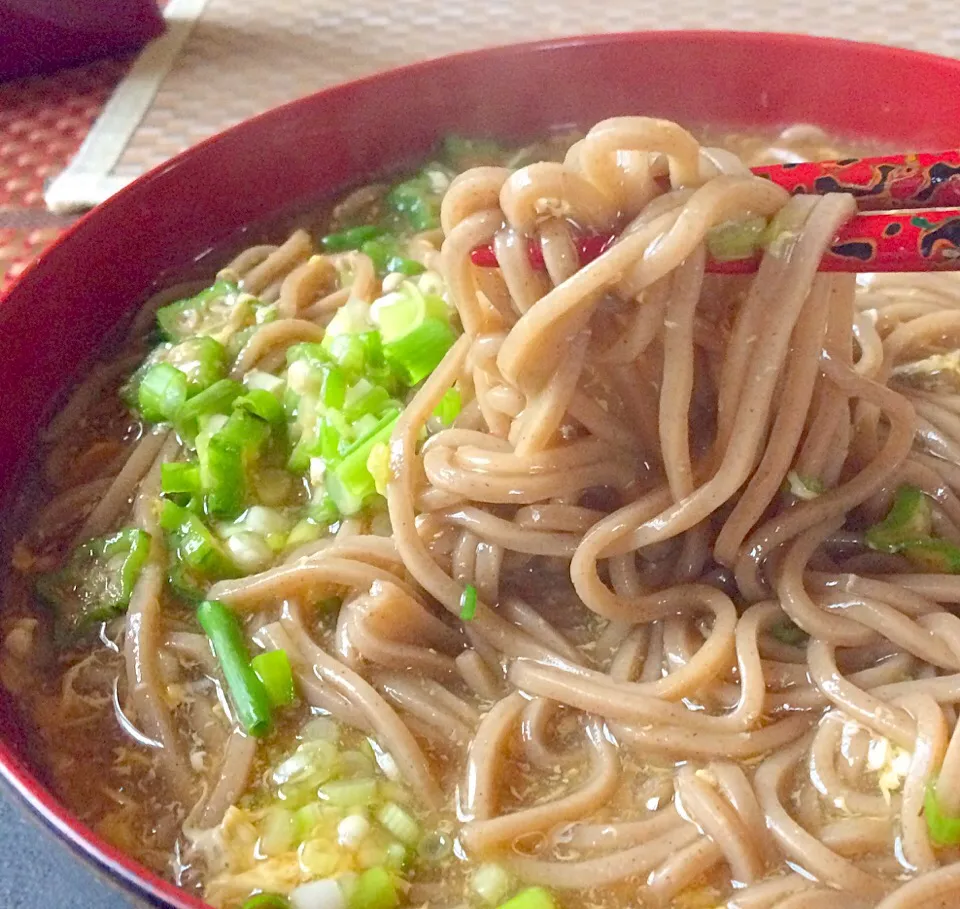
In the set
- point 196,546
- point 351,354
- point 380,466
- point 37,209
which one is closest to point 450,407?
point 380,466

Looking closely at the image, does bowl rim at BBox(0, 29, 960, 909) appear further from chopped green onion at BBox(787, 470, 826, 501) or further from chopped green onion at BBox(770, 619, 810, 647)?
chopped green onion at BBox(787, 470, 826, 501)

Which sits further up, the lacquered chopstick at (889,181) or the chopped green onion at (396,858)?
the lacquered chopstick at (889,181)

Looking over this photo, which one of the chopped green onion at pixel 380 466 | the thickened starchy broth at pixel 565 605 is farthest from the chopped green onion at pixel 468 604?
the chopped green onion at pixel 380 466

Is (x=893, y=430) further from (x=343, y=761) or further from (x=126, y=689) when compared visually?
(x=126, y=689)

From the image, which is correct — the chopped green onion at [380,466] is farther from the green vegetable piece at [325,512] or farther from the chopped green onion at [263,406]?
the chopped green onion at [263,406]

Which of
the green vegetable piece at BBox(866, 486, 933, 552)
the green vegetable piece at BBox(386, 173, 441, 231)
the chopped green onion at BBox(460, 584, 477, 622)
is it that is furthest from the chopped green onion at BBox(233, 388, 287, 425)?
the green vegetable piece at BBox(866, 486, 933, 552)

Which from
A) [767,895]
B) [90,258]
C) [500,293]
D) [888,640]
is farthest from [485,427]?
[90,258]
